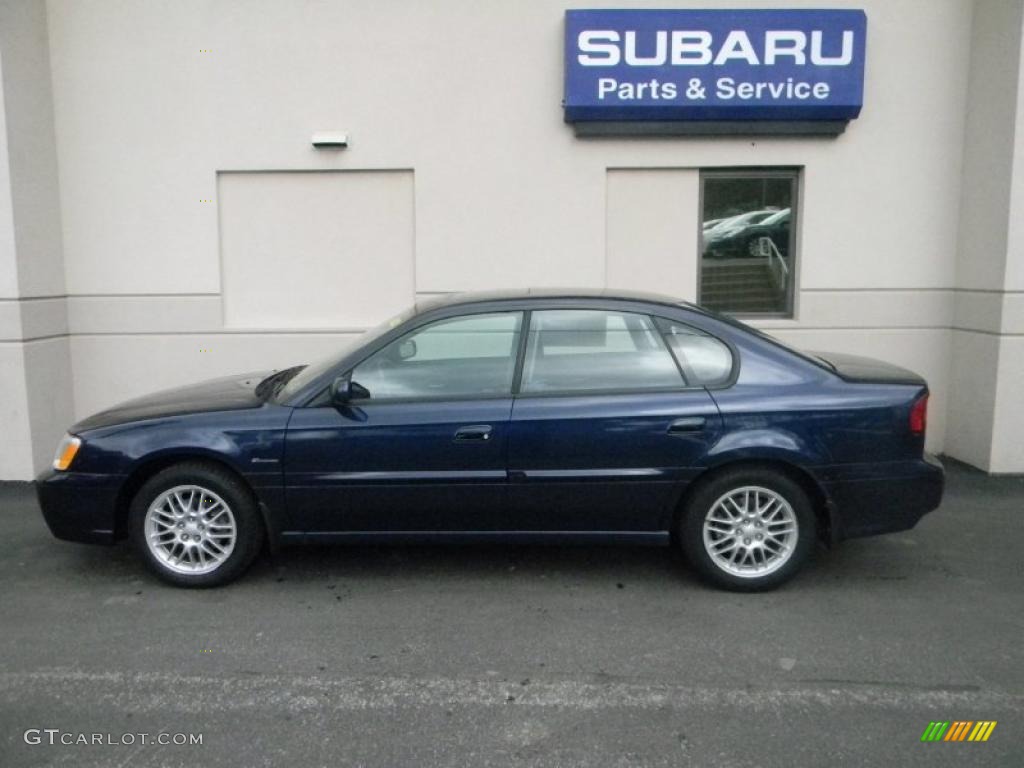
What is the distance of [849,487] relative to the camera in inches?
180

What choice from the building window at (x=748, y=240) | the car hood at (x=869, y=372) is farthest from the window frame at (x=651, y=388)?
the building window at (x=748, y=240)

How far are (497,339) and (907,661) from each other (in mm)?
2530

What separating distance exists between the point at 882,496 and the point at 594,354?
1.69 metres

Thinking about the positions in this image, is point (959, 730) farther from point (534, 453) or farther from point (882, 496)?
point (534, 453)

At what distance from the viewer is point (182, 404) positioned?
4938 millimetres

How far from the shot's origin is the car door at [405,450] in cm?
458

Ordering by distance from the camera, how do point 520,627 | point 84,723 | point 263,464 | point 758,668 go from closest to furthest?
point 84,723, point 758,668, point 520,627, point 263,464

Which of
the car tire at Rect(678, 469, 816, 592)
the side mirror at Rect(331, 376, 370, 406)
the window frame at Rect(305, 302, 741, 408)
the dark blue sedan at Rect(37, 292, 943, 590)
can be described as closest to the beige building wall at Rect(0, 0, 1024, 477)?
the window frame at Rect(305, 302, 741, 408)

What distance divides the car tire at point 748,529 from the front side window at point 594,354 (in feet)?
2.10

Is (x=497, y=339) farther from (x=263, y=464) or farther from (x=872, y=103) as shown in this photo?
(x=872, y=103)

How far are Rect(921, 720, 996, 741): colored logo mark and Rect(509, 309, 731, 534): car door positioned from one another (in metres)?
1.63

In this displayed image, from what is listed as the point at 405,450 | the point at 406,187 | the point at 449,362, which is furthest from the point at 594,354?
the point at 406,187

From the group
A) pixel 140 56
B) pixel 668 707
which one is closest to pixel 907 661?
pixel 668 707

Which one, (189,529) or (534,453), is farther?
(189,529)
